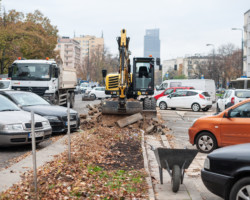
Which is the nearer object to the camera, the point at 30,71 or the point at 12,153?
the point at 12,153

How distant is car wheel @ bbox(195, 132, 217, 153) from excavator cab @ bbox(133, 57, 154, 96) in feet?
30.9

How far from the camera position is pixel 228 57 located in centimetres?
7681

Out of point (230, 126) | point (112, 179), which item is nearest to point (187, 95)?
point (230, 126)

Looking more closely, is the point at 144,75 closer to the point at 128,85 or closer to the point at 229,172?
the point at 128,85

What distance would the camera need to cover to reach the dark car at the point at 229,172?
15.8 feet

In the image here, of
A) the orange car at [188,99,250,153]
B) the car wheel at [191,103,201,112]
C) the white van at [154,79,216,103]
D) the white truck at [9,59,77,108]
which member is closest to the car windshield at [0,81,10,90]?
the white truck at [9,59,77,108]

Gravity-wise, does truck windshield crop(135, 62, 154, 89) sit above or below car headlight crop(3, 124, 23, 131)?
above

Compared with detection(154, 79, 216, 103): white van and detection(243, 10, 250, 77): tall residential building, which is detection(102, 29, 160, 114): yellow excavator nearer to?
detection(154, 79, 216, 103): white van

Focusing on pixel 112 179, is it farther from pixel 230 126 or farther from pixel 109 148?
pixel 230 126

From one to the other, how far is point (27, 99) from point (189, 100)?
16.2 metres

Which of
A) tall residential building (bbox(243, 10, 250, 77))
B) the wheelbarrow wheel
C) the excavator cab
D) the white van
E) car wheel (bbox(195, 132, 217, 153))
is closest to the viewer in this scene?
the wheelbarrow wheel

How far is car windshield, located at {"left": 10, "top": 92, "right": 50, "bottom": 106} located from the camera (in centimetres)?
1306

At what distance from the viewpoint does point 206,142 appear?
34.5 feet

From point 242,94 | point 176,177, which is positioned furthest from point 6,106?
point 242,94
